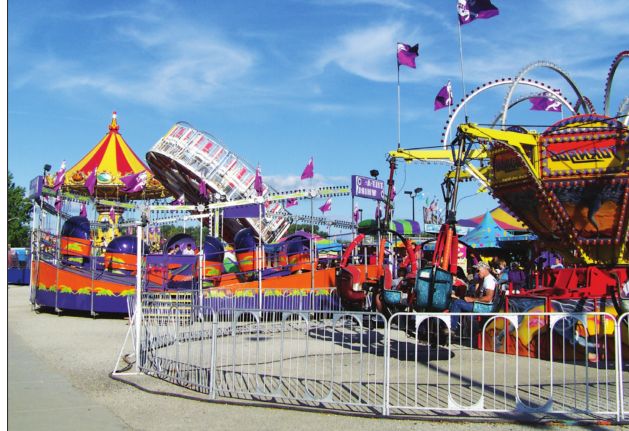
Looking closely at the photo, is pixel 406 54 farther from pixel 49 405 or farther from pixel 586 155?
pixel 49 405

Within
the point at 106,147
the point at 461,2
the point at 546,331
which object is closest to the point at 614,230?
the point at 546,331

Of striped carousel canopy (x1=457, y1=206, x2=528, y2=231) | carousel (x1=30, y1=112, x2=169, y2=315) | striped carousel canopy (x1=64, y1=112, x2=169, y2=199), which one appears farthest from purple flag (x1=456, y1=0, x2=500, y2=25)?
Result: striped carousel canopy (x1=64, y1=112, x2=169, y2=199)

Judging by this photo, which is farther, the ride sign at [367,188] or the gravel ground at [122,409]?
the ride sign at [367,188]

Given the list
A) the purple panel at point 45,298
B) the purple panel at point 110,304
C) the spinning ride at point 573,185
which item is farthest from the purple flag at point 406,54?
the purple panel at point 45,298

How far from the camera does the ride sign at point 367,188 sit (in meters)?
16.0

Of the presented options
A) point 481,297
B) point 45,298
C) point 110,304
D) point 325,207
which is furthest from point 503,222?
point 481,297

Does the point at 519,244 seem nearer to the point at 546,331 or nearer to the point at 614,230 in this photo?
the point at 614,230

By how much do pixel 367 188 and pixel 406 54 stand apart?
175 inches

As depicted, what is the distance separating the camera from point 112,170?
138 feet

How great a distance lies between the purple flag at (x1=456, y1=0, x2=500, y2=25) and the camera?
582 inches

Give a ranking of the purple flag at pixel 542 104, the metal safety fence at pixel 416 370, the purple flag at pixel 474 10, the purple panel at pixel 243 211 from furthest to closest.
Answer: the purple flag at pixel 542 104 → the purple panel at pixel 243 211 → the purple flag at pixel 474 10 → the metal safety fence at pixel 416 370

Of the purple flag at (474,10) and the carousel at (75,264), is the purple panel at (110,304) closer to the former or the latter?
the carousel at (75,264)

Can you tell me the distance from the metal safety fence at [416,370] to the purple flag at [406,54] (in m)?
8.59

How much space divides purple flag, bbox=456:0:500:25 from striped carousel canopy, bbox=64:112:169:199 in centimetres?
2907
